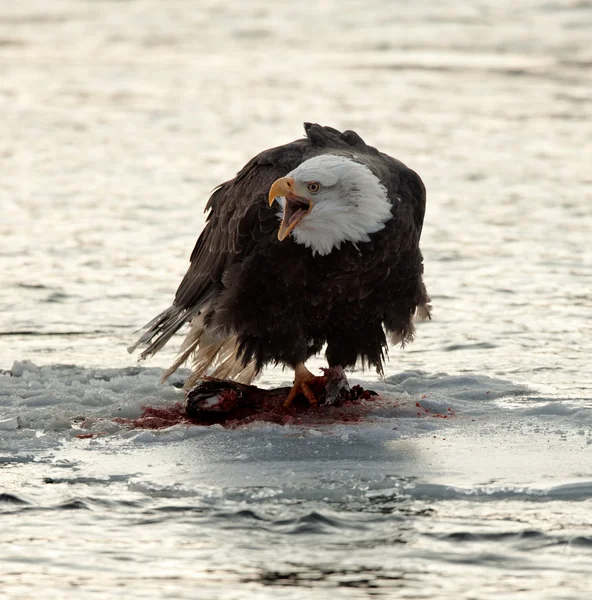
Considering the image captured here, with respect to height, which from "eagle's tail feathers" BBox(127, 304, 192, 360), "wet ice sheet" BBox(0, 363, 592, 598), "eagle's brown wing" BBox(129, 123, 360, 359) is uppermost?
"eagle's brown wing" BBox(129, 123, 360, 359)

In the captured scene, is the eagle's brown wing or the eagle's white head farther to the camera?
the eagle's brown wing

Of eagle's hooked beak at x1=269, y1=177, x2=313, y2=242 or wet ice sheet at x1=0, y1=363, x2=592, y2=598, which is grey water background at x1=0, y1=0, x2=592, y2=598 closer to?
wet ice sheet at x1=0, y1=363, x2=592, y2=598

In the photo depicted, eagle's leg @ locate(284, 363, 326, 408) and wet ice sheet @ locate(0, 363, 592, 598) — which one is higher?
eagle's leg @ locate(284, 363, 326, 408)

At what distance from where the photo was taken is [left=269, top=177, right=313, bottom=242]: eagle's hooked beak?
6234mm

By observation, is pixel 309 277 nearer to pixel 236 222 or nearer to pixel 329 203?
pixel 329 203

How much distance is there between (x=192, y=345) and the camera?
7516 mm

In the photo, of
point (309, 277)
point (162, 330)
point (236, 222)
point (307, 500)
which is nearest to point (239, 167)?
point (162, 330)

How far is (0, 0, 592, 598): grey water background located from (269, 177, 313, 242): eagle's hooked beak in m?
0.94

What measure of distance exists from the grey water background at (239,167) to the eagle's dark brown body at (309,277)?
28.2 inches

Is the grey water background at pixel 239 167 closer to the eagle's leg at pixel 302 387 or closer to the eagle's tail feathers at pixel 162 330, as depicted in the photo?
the eagle's tail feathers at pixel 162 330

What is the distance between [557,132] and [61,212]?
5333mm

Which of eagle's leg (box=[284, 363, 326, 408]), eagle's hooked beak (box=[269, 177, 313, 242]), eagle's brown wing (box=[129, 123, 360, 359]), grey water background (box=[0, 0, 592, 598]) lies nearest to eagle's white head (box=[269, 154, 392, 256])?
eagle's hooked beak (box=[269, 177, 313, 242])

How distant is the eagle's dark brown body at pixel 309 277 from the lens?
21.3 ft

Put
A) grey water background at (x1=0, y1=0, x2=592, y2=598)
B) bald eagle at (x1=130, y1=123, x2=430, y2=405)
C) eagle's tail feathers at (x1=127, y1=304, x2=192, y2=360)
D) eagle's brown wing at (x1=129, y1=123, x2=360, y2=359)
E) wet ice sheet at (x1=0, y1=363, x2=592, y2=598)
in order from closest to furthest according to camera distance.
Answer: wet ice sheet at (x1=0, y1=363, x2=592, y2=598)
grey water background at (x1=0, y1=0, x2=592, y2=598)
bald eagle at (x1=130, y1=123, x2=430, y2=405)
eagle's brown wing at (x1=129, y1=123, x2=360, y2=359)
eagle's tail feathers at (x1=127, y1=304, x2=192, y2=360)
